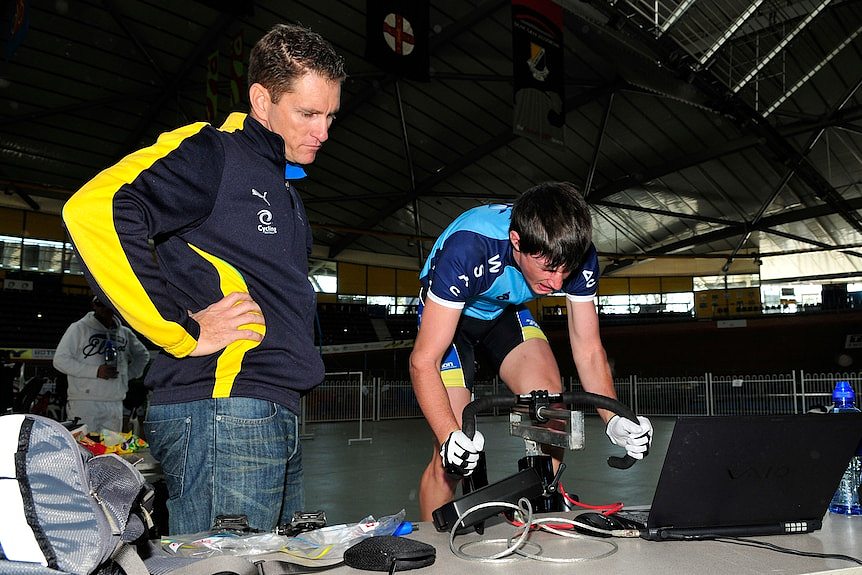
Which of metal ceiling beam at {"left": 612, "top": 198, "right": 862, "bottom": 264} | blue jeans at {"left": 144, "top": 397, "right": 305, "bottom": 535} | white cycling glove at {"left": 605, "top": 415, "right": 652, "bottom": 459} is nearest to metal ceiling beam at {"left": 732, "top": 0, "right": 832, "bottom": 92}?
metal ceiling beam at {"left": 612, "top": 198, "right": 862, "bottom": 264}

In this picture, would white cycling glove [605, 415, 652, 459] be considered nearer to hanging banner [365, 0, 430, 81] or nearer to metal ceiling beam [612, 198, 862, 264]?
hanging banner [365, 0, 430, 81]

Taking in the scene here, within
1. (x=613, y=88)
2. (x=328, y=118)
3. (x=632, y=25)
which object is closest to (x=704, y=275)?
(x=613, y=88)

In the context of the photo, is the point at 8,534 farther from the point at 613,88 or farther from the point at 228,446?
the point at 613,88

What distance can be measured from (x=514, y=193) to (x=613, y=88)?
20.2 ft

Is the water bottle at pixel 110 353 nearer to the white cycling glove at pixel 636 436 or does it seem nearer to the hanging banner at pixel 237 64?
the white cycling glove at pixel 636 436

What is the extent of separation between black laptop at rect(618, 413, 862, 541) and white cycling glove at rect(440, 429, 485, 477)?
16.1 inches

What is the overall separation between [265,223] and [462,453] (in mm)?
753

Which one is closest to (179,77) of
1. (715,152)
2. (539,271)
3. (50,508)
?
(715,152)

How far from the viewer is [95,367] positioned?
5746 millimetres

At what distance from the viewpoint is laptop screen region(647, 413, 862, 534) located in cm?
129

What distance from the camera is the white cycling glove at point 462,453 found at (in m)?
1.64

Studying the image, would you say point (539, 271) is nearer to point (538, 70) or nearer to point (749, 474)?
point (749, 474)

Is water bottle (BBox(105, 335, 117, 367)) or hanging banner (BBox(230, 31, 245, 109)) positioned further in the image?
hanging banner (BBox(230, 31, 245, 109))

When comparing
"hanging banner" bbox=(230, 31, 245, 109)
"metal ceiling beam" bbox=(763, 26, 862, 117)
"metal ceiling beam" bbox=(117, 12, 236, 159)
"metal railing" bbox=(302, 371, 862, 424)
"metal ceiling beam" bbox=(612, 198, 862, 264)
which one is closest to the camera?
"hanging banner" bbox=(230, 31, 245, 109)
